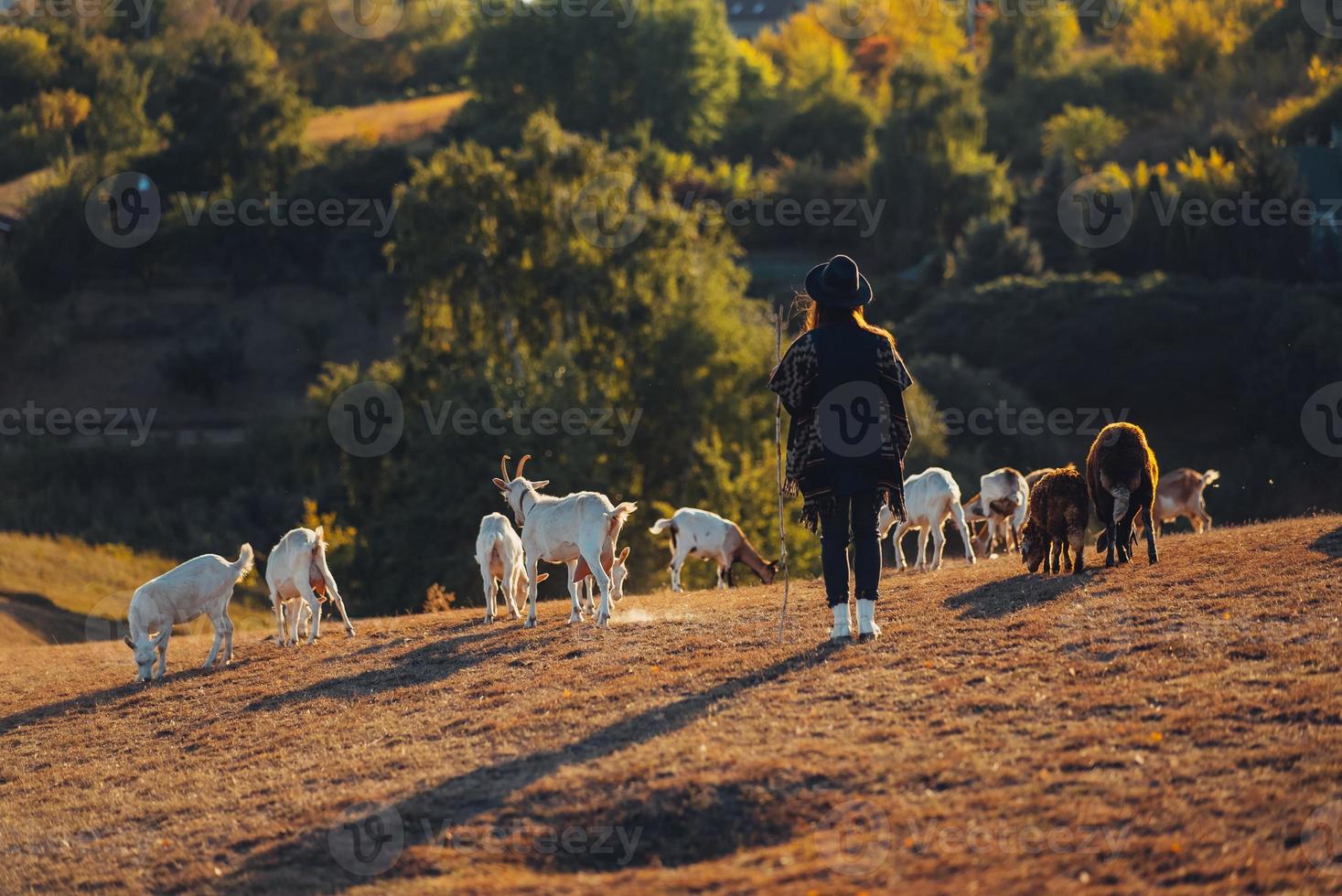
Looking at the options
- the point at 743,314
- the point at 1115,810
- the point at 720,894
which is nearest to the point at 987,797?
the point at 1115,810

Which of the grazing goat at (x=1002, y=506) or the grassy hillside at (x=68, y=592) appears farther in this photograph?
the grassy hillside at (x=68, y=592)

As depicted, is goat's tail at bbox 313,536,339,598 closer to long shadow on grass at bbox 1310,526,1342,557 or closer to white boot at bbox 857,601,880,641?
white boot at bbox 857,601,880,641

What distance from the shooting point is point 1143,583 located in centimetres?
1348

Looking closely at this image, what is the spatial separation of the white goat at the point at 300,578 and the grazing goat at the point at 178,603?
470 mm

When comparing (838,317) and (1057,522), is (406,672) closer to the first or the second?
(838,317)

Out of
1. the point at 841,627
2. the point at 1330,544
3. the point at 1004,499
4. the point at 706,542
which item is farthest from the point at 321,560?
the point at 1330,544

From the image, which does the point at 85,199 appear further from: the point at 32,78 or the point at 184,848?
the point at 184,848

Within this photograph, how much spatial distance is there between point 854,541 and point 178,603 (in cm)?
753

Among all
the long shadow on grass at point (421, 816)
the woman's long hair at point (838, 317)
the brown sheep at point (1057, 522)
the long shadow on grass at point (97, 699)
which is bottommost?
the long shadow on grass at point (421, 816)

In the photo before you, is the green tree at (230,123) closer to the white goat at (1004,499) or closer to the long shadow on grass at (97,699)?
the white goat at (1004,499)

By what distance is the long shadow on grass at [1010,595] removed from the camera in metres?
13.2

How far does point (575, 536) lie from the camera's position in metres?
14.9

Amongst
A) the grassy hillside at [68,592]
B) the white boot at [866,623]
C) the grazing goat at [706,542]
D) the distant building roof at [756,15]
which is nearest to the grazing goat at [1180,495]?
the grazing goat at [706,542]

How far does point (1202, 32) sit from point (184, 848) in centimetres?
8649
